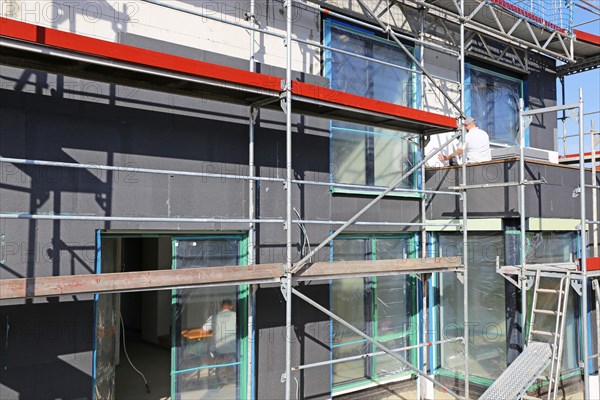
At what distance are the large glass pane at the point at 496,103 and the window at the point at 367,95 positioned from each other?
1712 mm

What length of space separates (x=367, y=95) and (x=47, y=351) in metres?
5.55

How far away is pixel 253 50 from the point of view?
21.2ft

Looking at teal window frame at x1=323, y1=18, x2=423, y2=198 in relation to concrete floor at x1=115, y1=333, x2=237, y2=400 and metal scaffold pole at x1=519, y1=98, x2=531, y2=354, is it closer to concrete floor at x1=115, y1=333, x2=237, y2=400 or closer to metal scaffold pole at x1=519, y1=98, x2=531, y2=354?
metal scaffold pole at x1=519, y1=98, x2=531, y2=354

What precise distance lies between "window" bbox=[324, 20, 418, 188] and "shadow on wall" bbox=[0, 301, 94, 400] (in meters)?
3.86

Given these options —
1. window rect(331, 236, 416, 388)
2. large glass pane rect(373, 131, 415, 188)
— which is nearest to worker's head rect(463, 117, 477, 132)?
large glass pane rect(373, 131, 415, 188)

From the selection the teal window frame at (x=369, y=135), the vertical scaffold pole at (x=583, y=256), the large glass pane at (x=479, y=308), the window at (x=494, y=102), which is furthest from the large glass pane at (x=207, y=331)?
A: the window at (x=494, y=102)

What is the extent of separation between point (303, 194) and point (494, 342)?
3777mm

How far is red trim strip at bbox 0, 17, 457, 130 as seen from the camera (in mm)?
3908

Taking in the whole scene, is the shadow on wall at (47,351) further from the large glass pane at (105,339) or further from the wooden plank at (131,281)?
→ the wooden plank at (131,281)

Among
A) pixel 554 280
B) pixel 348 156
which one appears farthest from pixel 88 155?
pixel 554 280

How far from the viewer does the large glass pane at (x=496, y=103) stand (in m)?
9.35

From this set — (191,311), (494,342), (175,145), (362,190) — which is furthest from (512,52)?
(191,311)

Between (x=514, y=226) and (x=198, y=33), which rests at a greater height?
(x=198, y=33)

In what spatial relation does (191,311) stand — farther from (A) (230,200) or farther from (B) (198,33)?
(B) (198,33)
